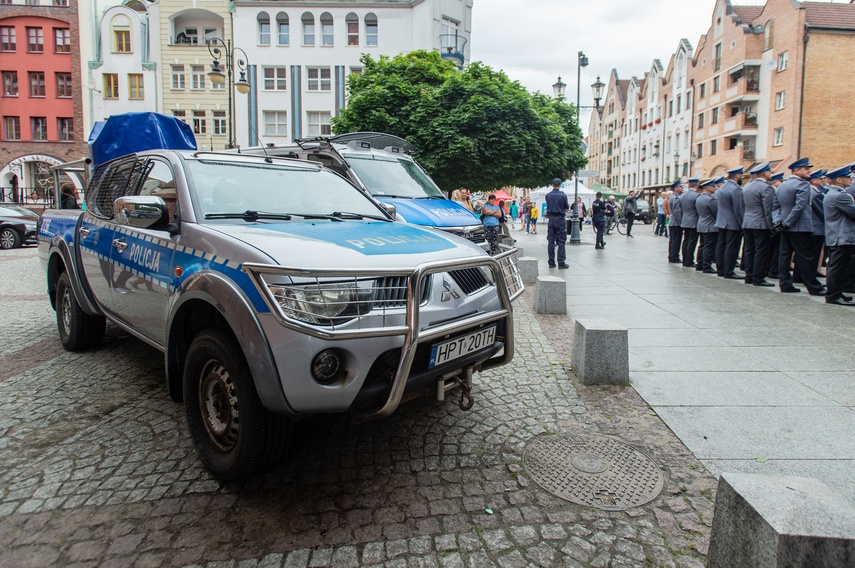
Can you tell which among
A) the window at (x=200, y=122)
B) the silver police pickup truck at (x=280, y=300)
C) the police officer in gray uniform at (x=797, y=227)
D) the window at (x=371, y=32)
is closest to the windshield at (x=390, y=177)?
the silver police pickup truck at (x=280, y=300)

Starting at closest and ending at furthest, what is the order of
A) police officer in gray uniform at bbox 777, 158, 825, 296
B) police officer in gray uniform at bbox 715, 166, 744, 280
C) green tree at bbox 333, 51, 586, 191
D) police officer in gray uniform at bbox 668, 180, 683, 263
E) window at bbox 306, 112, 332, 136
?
police officer in gray uniform at bbox 777, 158, 825, 296, police officer in gray uniform at bbox 715, 166, 744, 280, police officer in gray uniform at bbox 668, 180, 683, 263, green tree at bbox 333, 51, 586, 191, window at bbox 306, 112, 332, 136

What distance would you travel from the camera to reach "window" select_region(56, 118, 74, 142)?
4475 centimetres

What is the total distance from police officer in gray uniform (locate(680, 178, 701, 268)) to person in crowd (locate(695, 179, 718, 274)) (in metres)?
0.39

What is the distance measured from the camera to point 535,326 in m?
7.25

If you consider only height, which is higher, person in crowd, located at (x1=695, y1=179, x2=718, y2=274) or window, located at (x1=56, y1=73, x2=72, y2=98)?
window, located at (x1=56, y1=73, x2=72, y2=98)

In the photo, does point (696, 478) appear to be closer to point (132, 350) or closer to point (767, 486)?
point (767, 486)

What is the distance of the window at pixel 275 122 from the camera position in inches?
1706

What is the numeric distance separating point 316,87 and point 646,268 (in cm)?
3565

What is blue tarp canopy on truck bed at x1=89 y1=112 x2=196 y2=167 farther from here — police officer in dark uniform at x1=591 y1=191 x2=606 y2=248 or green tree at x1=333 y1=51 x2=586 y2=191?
police officer in dark uniform at x1=591 y1=191 x2=606 y2=248

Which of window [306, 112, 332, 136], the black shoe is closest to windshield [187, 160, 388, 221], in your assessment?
the black shoe

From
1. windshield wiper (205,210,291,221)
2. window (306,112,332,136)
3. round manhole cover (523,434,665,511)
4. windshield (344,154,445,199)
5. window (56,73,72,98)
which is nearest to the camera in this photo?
round manhole cover (523,434,665,511)

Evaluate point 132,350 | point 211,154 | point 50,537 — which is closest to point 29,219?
point 132,350

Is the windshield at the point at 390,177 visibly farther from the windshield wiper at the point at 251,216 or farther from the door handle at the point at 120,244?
the windshield wiper at the point at 251,216

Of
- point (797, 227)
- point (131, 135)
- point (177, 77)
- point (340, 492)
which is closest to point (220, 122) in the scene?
point (177, 77)
